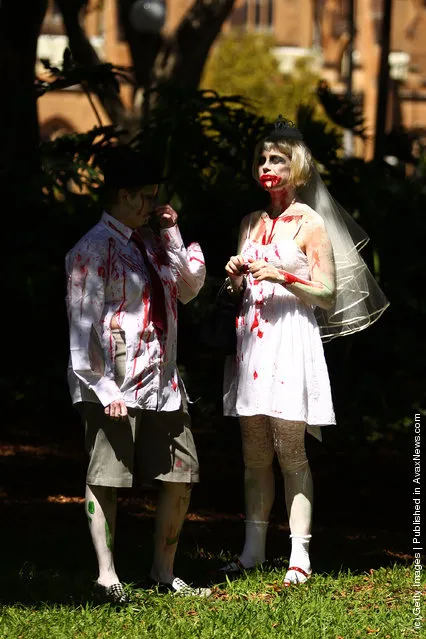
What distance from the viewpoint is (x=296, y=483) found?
251 inches

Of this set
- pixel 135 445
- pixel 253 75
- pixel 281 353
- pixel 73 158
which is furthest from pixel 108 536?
pixel 253 75

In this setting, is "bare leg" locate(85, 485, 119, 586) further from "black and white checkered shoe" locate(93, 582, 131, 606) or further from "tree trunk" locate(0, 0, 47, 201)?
"tree trunk" locate(0, 0, 47, 201)

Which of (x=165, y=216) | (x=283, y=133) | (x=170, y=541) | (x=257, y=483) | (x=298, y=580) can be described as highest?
(x=283, y=133)

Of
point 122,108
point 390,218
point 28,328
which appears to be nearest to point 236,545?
point 28,328

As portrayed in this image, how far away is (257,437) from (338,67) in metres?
41.0

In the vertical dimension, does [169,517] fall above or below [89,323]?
below

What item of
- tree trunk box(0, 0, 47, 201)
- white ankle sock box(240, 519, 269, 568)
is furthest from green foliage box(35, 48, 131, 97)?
white ankle sock box(240, 519, 269, 568)

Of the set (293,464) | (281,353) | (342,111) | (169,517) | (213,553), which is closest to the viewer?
(169,517)

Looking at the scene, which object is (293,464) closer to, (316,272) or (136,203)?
(316,272)

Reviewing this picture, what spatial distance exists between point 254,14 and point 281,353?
42.4 metres

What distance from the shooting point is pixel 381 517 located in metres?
8.23

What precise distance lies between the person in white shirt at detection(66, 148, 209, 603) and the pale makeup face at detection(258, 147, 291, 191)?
570 millimetres

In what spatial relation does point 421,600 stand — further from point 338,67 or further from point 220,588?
point 338,67

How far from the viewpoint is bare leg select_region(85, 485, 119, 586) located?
5.84m
